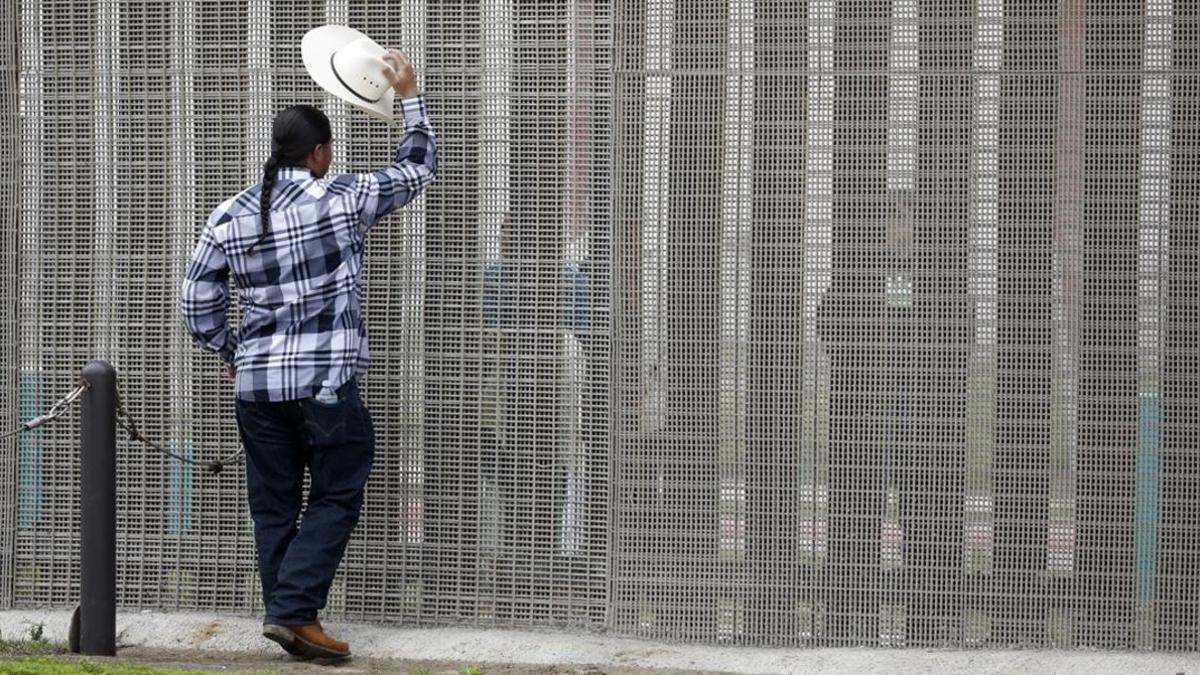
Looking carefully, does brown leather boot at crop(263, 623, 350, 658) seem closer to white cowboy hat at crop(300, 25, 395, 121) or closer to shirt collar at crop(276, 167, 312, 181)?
shirt collar at crop(276, 167, 312, 181)

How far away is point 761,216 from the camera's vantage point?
7.09 m

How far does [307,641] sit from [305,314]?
112 cm

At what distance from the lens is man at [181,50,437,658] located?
21.5 feet

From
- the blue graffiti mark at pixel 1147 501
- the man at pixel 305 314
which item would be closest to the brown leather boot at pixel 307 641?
the man at pixel 305 314

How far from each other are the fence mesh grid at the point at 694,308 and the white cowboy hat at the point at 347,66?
1.85ft

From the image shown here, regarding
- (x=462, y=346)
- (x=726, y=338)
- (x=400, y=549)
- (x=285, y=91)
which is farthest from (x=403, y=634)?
(x=285, y=91)

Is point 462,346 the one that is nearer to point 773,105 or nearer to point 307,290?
point 307,290

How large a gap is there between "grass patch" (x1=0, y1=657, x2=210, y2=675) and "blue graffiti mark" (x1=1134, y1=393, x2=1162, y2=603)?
3.24 m

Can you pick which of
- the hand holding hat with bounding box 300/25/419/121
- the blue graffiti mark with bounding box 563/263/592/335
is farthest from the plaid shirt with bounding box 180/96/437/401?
the blue graffiti mark with bounding box 563/263/592/335

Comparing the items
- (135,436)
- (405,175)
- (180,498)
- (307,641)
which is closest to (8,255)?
(135,436)

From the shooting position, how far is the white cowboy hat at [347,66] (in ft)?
21.8

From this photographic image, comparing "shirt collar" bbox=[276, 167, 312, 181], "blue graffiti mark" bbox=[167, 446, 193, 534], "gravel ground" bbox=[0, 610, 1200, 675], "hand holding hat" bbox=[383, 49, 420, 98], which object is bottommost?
"gravel ground" bbox=[0, 610, 1200, 675]

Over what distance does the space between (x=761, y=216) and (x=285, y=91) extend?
1839 millimetres

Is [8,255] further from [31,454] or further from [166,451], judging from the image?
[166,451]
